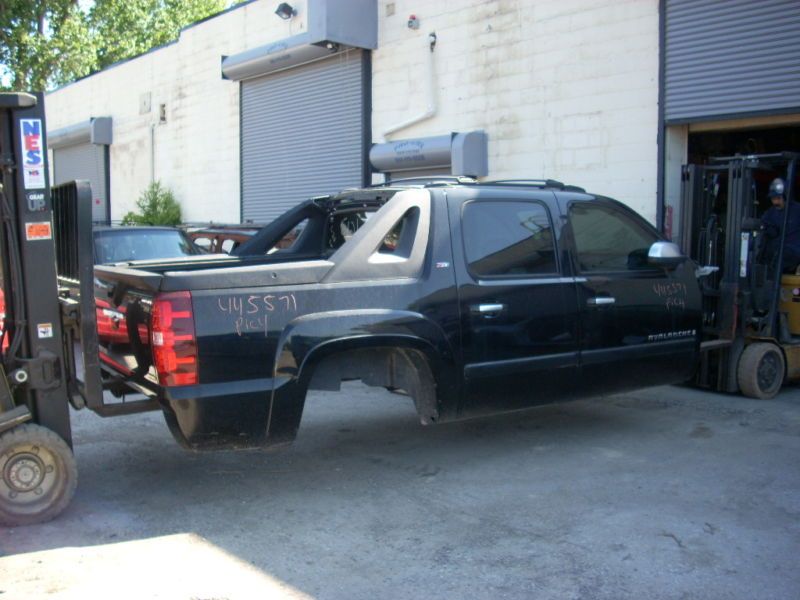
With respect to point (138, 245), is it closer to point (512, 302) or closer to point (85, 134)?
point (512, 302)

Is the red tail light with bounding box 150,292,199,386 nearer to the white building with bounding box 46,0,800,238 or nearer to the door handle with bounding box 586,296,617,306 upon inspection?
the door handle with bounding box 586,296,617,306

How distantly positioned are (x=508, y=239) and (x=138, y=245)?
602 centimetres

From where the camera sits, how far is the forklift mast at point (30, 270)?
4719 mm

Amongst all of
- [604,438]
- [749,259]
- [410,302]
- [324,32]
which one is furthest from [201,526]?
[324,32]

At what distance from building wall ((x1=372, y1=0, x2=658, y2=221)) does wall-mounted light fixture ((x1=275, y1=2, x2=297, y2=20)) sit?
313 cm

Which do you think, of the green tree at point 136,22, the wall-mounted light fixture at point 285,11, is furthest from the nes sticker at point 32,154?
the green tree at point 136,22

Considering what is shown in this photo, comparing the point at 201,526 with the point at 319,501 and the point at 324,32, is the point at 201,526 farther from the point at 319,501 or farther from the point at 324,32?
the point at 324,32

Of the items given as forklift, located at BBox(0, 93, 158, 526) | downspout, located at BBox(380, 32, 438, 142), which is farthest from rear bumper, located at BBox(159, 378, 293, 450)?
downspout, located at BBox(380, 32, 438, 142)

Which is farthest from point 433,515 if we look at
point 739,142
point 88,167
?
point 88,167

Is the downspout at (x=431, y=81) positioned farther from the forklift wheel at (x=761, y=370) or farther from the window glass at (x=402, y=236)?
the window glass at (x=402, y=236)

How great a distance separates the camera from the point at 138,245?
33.9 feet

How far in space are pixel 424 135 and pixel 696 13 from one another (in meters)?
5.07

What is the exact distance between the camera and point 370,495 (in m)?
5.31

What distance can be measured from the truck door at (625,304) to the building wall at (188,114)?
12.0 meters
